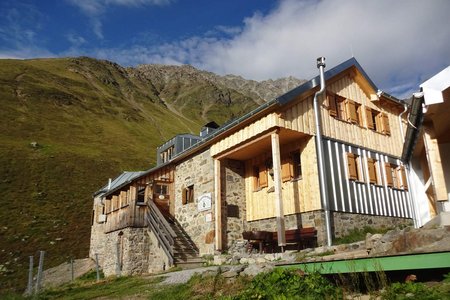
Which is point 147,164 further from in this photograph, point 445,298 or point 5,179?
point 445,298

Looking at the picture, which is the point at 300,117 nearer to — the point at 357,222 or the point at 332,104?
the point at 332,104

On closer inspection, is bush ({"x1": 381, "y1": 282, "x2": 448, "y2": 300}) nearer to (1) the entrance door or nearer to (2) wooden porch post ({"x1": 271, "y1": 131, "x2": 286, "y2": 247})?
(2) wooden porch post ({"x1": 271, "y1": 131, "x2": 286, "y2": 247})

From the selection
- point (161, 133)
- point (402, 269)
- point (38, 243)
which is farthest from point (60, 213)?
point (161, 133)

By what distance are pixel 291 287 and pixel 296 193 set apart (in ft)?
28.4

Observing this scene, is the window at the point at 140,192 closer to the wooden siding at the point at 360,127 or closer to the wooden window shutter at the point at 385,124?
the wooden siding at the point at 360,127

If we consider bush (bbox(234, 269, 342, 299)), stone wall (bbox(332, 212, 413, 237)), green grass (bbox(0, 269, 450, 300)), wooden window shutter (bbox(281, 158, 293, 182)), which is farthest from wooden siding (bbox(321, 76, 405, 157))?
bush (bbox(234, 269, 342, 299))

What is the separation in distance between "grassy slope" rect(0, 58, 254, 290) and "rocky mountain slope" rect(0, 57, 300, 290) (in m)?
0.07

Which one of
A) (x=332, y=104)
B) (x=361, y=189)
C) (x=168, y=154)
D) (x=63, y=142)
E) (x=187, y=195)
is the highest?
(x=63, y=142)

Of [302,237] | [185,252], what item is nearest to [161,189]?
[185,252]

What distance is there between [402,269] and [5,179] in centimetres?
4357

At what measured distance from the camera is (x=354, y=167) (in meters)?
15.4

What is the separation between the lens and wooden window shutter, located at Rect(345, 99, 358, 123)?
1661 centimetres

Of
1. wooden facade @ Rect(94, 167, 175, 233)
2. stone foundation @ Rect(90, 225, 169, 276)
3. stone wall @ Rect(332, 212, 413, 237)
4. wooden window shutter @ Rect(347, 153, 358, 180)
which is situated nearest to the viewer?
stone wall @ Rect(332, 212, 413, 237)

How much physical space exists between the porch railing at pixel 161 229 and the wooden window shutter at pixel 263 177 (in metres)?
4.31
